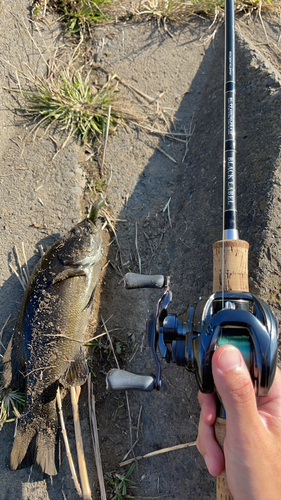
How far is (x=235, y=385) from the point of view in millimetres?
1558

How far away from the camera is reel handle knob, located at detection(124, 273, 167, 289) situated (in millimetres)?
2062

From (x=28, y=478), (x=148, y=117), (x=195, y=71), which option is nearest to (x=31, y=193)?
(x=148, y=117)

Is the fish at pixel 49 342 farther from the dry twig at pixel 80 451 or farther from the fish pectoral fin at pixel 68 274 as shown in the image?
the dry twig at pixel 80 451

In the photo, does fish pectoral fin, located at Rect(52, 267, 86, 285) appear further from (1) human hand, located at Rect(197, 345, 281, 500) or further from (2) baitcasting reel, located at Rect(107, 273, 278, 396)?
(1) human hand, located at Rect(197, 345, 281, 500)

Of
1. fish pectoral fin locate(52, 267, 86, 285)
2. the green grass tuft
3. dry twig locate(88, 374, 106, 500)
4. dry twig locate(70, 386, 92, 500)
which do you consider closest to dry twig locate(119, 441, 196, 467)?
dry twig locate(88, 374, 106, 500)

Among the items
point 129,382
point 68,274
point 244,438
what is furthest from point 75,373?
point 244,438

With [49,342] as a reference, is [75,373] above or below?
below

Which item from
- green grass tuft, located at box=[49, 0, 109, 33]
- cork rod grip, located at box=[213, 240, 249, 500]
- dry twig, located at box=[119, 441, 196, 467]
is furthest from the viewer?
green grass tuft, located at box=[49, 0, 109, 33]

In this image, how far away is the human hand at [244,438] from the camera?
1.57m

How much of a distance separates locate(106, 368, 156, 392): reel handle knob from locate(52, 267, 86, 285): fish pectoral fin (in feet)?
3.68

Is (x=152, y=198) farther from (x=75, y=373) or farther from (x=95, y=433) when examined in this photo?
(x=95, y=433)

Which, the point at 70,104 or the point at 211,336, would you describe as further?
the point at 70,104

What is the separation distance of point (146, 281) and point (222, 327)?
597mm

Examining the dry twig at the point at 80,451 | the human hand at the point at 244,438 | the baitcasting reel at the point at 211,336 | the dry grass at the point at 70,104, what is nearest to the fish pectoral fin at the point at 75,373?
the dry twig at the point at 80,451
